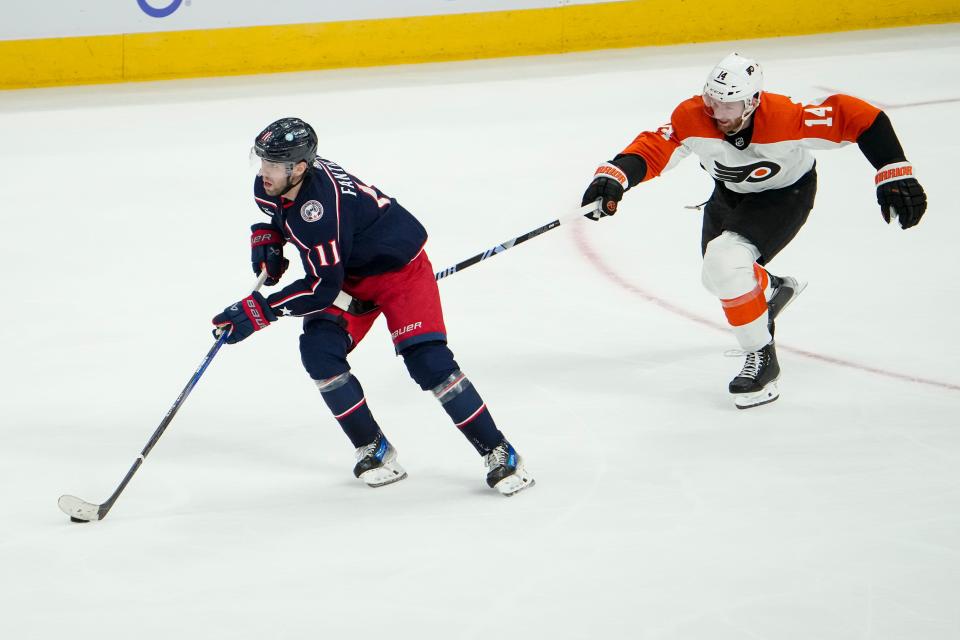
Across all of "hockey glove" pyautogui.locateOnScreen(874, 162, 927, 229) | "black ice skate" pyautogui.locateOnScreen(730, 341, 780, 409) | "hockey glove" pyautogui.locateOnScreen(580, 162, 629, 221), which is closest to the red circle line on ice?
"black ice skate" pyautogui.locateOnScreen(730, 341, 780, 409)

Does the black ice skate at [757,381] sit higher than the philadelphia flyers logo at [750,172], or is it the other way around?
the philadelphia flyers logo at [750,172]

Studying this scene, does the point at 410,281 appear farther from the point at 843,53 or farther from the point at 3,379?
the point at 843,53

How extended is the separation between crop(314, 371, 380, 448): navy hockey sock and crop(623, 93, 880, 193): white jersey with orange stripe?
1.19 meters

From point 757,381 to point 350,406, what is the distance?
1.25m

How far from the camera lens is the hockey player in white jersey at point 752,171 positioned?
3.38 m

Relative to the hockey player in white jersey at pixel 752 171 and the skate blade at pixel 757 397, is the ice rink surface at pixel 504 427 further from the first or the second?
the hockey player in white jersey at pixel 752 171

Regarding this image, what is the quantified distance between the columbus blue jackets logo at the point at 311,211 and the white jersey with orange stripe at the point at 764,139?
1208 mm

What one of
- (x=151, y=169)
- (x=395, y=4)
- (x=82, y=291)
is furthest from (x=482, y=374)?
(x=395, y=4)

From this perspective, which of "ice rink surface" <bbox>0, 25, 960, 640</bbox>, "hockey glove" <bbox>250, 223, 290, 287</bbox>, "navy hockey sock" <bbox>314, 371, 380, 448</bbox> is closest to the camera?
"ice rink surface" <bbox>0, 25, 960, 640</bbox>

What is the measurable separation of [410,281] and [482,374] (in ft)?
2.93

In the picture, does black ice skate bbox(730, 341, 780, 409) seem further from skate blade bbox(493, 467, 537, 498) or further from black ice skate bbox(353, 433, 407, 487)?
black ice skate bbox(353, 433, 407, 487)

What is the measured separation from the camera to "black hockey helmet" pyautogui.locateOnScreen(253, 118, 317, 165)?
2.82 m

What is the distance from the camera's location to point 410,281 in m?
3.08

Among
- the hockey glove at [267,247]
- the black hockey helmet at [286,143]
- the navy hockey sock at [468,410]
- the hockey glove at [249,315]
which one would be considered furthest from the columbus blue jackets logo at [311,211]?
the navy hockey sock at [468,410]
